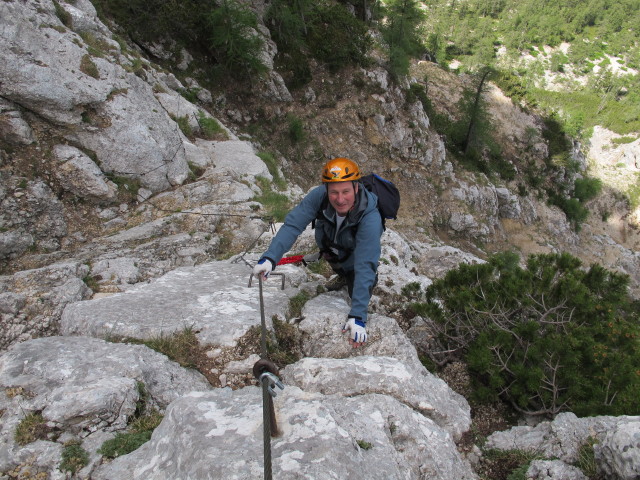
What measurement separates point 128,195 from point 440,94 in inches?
1556

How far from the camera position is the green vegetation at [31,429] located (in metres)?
2.83

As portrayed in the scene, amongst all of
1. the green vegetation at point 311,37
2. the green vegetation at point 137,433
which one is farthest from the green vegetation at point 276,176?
the green vegetation at point 311,37

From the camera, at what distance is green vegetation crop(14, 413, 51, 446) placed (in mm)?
2828

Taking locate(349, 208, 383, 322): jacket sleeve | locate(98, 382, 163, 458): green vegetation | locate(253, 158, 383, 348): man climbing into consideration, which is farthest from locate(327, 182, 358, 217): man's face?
locate(98, 382, 163, 458): green vegetation

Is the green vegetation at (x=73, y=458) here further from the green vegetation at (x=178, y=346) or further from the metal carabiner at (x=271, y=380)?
Answer: the metal carabiner at (x=271, y=380)

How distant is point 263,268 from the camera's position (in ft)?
13.8

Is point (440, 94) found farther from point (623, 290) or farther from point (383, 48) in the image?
point (623, 290)

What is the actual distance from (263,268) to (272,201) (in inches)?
271

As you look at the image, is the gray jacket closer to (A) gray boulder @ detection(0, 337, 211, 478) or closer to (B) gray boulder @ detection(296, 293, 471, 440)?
(B) gray boulder @ detection(296, 293, 471, 440)

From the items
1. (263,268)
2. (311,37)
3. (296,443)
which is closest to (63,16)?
(263,268)

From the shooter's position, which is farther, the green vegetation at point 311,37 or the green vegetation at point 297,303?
the green vegetation at point 311,37

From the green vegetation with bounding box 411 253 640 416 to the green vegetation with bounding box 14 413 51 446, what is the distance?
4729 millimetres

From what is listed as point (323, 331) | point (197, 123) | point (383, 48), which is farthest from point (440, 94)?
A: point (323, 331)

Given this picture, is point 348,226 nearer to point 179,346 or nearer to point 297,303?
point 297,303
